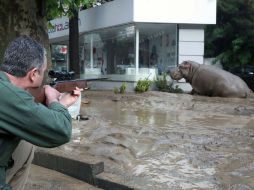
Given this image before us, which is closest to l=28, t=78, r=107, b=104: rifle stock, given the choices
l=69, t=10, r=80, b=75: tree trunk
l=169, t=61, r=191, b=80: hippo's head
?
l=169, t=61, r=191, b=80: hippo's head

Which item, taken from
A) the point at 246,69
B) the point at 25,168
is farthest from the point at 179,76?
the point at 25,168

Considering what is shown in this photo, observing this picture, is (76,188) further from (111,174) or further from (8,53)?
(8,53)

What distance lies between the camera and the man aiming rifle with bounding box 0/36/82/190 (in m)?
2.26

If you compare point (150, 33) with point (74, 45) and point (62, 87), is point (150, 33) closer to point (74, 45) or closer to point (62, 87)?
point (74, 45)

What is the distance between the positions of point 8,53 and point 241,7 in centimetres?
2732

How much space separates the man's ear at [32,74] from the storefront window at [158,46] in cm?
1688

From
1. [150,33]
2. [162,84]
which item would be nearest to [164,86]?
[162,84]

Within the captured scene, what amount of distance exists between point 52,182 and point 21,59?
3.63 meters

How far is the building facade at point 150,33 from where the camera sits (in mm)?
18453

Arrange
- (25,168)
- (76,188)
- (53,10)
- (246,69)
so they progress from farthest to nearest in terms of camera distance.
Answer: (246,69) → (53,10) → (76,188) → (25,168)

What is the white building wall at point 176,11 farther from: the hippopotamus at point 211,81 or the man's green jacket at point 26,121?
the man's green jacket at point 26,121

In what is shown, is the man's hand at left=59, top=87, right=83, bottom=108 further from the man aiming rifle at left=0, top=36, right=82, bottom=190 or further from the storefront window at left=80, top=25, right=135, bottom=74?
the storefront window at left=80, top=25, right=135, bottom=74

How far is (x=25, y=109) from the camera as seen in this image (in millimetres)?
2250

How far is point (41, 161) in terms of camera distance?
663 cm
